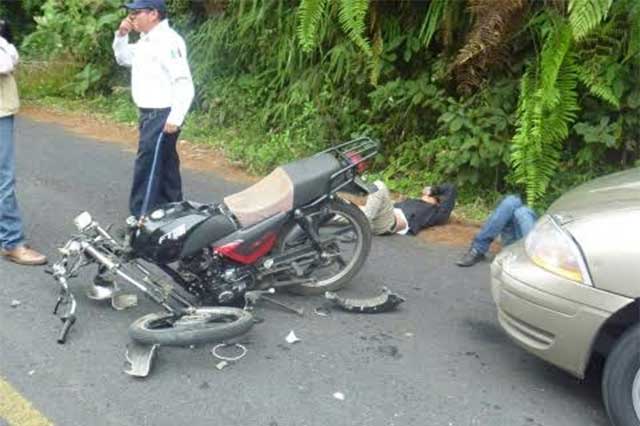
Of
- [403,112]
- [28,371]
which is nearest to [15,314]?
[28,371]

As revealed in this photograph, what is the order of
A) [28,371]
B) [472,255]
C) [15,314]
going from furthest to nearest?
[472,255] → [15,314] → [28,371]

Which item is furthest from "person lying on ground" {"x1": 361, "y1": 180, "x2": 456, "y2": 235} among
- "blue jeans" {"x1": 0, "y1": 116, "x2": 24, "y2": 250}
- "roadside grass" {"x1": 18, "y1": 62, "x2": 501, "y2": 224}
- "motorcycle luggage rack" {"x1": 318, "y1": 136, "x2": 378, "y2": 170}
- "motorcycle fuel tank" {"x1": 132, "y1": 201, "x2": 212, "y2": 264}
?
"blue jeans" {"x1": 0, "y1": 116, "x2": 24, "y2": 250}

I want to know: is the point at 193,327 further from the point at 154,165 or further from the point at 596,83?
the point at 596,83

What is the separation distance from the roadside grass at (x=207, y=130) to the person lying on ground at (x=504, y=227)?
103 cm

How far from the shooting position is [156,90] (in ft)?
19.0

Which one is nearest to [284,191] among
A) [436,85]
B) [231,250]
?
[231,250]

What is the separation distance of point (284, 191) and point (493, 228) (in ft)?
5.64

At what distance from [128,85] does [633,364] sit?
9.89 metres

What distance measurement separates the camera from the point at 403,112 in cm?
789

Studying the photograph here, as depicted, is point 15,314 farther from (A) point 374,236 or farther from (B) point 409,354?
(A) point 374,236

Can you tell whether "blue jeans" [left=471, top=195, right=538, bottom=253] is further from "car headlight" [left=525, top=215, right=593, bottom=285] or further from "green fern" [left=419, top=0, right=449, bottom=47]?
"green fern" [left=419, top=0, right=449, bottom=47]

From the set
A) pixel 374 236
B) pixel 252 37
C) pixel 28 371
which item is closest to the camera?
pixel 28 371

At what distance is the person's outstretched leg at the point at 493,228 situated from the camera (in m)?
5.43

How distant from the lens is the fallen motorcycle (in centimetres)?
420
